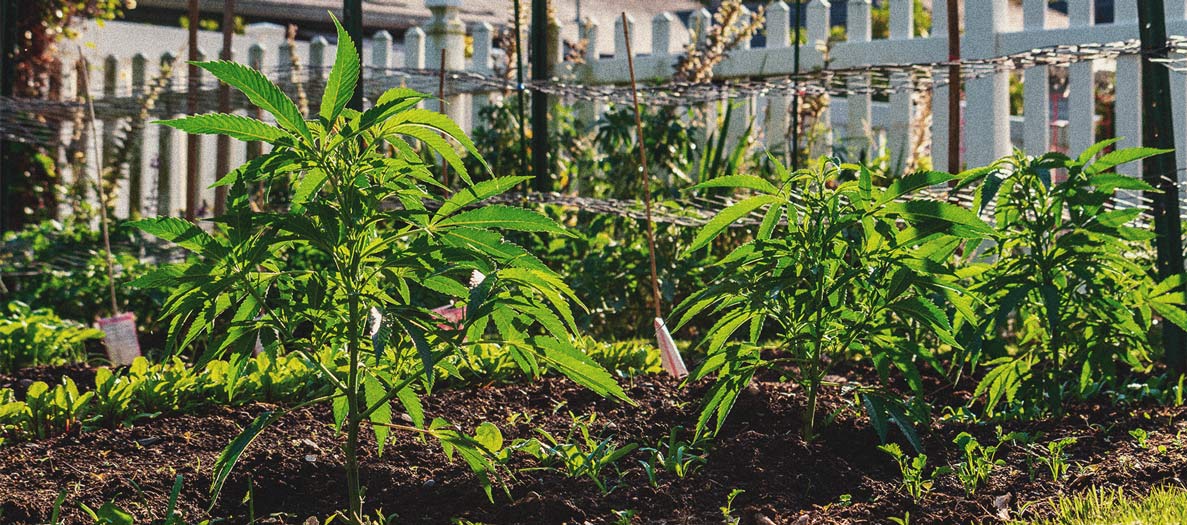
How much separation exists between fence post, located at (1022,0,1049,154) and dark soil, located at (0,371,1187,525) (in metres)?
2.68

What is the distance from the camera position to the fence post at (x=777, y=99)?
22.3ft

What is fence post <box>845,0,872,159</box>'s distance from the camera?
21.3 feet

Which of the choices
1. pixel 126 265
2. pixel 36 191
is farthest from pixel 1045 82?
pixel 36 191

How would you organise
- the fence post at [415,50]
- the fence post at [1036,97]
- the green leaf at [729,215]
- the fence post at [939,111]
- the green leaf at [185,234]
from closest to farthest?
1. the green leaf at [185,234]
2. the green leaf at [729,215]
3. the fence post at [1036,97]
4. the fence post at [939,111]
5. the fence post at [415,50]

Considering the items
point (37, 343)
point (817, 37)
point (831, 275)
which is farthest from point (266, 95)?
point (817, 37)

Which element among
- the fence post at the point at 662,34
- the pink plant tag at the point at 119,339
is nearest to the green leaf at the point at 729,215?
the pink plant tag at the point at 119,339

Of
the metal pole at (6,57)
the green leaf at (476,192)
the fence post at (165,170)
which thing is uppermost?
the metal pole at (6,57)

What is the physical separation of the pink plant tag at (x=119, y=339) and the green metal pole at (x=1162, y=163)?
3.44m

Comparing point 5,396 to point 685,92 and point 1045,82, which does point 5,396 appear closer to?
point 685,92

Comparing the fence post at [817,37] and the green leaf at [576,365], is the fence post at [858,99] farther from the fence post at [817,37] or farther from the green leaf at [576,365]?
the green leaf at [576,365]

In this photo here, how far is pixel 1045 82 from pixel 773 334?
Result: 2.06m

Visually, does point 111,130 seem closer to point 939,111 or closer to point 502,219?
point 939,111

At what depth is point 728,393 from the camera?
2.76 meters

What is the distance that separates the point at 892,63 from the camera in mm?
6402
